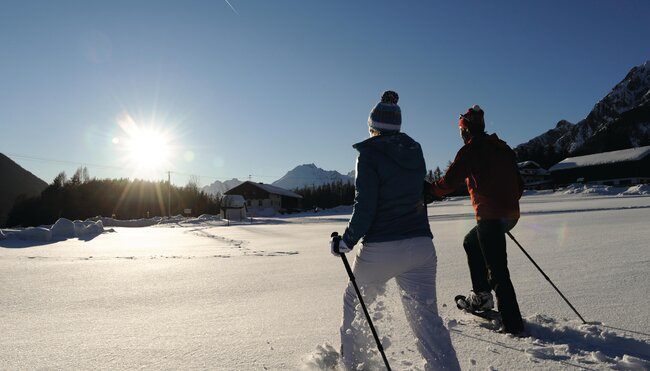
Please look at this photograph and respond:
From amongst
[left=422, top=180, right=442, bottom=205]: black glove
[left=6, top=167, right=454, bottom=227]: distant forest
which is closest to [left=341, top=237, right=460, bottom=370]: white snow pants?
[left=422, top=180, right=442, bottom=205]: black glove

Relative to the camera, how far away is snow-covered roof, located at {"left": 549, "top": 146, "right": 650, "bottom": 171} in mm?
48875

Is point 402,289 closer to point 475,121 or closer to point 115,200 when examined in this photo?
A: point 475,121

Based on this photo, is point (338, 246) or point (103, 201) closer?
point (338, 246)

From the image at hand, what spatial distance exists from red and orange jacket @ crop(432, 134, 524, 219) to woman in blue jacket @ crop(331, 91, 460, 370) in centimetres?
77

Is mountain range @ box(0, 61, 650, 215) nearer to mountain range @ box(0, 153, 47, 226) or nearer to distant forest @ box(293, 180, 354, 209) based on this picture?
mountain range @ box(0, 153, 47, 226)

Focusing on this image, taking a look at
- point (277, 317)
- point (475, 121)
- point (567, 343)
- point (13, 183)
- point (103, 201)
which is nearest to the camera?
point (567, 343)

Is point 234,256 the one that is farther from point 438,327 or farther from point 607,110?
point 607,110

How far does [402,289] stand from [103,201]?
232 ft

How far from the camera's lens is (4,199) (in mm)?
75438

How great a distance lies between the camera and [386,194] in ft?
7.58

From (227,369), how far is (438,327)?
129cm

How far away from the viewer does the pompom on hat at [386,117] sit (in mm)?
2479

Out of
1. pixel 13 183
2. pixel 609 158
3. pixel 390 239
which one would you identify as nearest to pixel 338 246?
pixel 390 239

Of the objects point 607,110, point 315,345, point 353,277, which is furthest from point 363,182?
point 607,110
